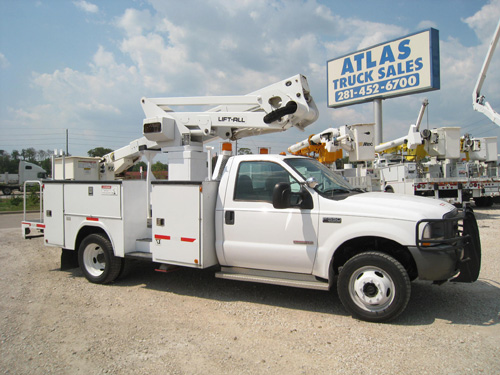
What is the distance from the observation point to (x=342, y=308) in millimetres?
5082

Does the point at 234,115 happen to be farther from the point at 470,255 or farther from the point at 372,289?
the point at 470,255

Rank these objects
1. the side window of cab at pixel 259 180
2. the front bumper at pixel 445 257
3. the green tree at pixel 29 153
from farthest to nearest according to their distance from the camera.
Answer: the green tree at pixel 29 153 < the side window of cab at pixel 259 180 < the front bumper at pixel 445 257

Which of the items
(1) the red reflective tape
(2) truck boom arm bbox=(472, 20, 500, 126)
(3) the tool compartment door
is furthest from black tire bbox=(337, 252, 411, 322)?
(2) truck boom arm bbox=(472, 20, 500, 126)

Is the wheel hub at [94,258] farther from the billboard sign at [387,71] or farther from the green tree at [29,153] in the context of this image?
the green tree at [29,153]

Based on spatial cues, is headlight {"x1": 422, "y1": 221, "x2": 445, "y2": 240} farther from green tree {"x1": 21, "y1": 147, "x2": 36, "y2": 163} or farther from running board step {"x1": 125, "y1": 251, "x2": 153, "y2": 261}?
green tree {"x1": 21, "y1": 147, "x2": 36, "y2": 163}

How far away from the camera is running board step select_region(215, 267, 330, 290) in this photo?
4.81m

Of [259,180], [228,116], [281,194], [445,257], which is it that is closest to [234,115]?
[228,116]

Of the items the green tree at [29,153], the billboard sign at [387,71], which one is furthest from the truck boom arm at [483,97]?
the green tree at [29,153]

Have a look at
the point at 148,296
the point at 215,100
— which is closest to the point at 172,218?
the point at 148,296

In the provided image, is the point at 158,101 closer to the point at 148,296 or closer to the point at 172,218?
the point at 172,218

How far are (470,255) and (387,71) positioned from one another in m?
22.6

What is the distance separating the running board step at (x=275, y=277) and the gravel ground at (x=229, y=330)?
0.39 m

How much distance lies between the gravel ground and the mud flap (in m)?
0.44

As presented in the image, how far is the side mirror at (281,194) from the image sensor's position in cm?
473
